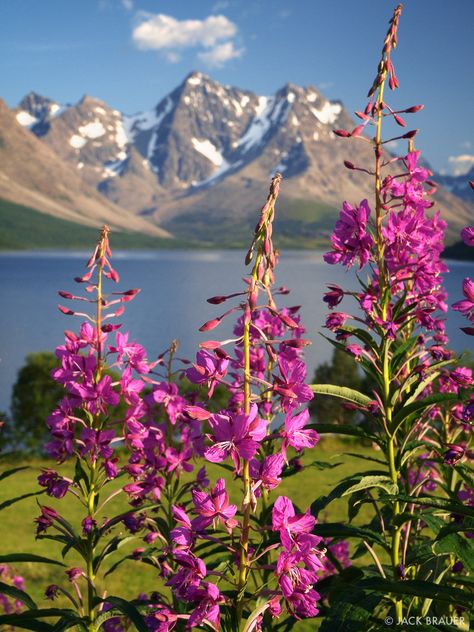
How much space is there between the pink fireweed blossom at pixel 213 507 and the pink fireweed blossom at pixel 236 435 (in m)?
0.14

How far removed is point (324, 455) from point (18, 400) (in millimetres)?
12426

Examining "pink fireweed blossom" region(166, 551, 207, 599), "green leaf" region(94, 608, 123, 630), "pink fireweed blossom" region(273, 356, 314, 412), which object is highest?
"pink fireweed blossom" region(273, 356, 314, 412)

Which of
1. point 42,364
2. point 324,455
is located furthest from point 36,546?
point 324,455

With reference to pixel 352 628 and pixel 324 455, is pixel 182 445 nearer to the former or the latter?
pixel 352 628

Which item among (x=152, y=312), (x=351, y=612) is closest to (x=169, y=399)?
(x=351, y=612)

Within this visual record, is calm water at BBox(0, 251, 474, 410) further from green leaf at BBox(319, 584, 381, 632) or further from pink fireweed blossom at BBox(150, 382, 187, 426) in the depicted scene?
green leaf at BBox(319, 584, 381, 632)

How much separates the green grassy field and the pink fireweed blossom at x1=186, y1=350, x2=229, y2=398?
21.8 ft

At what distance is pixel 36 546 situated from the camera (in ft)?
49.7

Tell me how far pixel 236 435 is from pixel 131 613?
1.59 meters

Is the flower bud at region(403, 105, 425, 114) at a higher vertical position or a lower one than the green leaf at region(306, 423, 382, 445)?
higher

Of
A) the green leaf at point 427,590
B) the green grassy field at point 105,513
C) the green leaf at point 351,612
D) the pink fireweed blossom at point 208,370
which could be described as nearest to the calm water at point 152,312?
the green grassy field at point 105,513

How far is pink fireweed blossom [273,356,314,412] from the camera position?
261 cm

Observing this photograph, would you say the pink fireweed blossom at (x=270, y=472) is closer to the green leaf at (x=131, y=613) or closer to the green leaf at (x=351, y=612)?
the green leaf at (x=351, y=612)

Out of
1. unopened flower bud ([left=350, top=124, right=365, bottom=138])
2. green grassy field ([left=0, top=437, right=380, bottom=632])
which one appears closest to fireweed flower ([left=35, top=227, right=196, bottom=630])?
unopened flower bud ([left=350, top=124, right=365, bottom=138])
